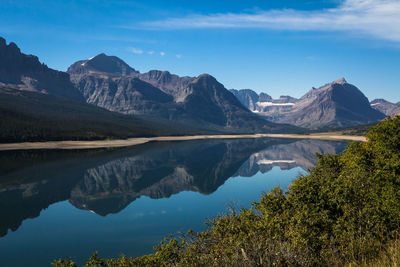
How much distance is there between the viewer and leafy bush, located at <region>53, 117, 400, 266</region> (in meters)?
16.8

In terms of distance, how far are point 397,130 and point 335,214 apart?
607 inches

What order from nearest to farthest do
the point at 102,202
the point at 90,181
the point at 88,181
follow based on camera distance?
the point at 102,202 → the point at 88,181 → the point at 90,181

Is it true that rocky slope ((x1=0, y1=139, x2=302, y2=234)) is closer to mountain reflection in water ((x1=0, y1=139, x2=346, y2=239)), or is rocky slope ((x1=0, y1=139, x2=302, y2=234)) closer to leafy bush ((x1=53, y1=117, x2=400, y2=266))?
mountain reflection in water ((x1=0, y1=139, x2=346, y2=239))

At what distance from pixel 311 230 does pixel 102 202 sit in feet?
183

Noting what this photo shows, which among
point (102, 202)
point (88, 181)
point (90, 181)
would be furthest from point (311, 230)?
point (90, 181)

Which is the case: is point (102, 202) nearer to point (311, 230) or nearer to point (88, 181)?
point (88, 181)

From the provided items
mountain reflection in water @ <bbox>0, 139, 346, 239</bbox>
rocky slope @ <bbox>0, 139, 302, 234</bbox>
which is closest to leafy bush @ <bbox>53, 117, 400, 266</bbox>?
mountain reflection in water @ <bbox>0, 139, 346, 239</bbox>

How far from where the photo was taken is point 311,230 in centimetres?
2027

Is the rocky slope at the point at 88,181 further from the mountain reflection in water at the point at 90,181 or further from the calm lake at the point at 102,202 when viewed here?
the calm lake at the point at 102,202

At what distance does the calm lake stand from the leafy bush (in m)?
15.5

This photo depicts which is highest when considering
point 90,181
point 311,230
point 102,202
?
point 311,230

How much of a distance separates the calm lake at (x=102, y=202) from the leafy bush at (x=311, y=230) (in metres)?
15.5

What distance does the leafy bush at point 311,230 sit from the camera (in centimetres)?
1683

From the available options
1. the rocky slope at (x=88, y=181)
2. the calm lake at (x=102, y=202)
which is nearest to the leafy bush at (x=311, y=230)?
the calm lake at (x=102, y=202)
